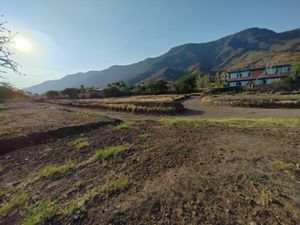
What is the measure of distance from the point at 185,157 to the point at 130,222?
9.18ft

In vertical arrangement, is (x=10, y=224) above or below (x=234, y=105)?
above

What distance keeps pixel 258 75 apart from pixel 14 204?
2615 inches

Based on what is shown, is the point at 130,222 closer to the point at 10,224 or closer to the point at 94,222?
the point at 94,222

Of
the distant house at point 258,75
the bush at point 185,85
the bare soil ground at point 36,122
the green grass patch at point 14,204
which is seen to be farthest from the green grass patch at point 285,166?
the distant house at point 258,75

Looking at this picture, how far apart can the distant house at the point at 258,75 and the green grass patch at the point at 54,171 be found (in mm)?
61967

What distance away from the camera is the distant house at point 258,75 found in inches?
2235

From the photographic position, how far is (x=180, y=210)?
3.51 m

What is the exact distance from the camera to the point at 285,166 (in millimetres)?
4688

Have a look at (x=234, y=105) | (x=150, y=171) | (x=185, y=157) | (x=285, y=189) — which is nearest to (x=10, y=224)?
(x=150, y=171)

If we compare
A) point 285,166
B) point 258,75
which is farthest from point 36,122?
point 258,75

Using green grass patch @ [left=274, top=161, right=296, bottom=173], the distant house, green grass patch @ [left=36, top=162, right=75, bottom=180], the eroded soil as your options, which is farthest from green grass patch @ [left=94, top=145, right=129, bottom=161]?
the distant house

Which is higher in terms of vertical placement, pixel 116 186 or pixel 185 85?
pixel 116 186

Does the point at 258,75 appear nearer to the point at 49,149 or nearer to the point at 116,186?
the point at 49,149

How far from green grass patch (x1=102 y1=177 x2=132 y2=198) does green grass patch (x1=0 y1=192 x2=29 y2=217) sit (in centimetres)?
164
